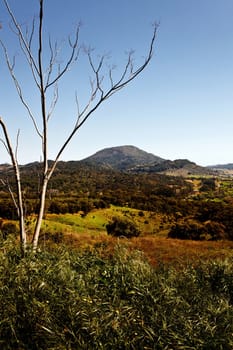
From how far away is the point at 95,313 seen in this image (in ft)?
13.4

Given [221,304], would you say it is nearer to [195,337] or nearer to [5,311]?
[195,337]

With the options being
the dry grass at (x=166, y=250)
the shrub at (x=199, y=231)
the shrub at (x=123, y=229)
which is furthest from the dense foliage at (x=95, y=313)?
the shrub at (x=123, y=229)

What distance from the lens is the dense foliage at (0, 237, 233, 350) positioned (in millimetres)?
3834

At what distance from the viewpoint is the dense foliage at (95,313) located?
3834mm

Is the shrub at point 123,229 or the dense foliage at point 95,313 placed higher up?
the dense foliage at point 95,313

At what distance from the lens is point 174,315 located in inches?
175

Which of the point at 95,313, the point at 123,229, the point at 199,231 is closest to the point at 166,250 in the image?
the point at 199,231

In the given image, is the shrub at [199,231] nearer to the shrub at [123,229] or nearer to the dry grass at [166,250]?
the shrub at [123,229]

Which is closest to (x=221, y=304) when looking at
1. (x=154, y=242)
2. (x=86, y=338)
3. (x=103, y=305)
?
(x=103, y=305)

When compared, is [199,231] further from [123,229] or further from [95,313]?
[95,313]

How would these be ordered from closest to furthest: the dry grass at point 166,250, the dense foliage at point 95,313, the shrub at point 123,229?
the dense foliage at point 95,313 < the dry grass at point 166,250 < the shrub at point 123,229

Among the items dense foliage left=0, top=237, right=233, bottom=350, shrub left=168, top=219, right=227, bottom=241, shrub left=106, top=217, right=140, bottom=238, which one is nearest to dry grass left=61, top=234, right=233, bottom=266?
dense foliage left=0, top=237, right=233, bottom=350

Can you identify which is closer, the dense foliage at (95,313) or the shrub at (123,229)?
the dense foliage at (95,313)

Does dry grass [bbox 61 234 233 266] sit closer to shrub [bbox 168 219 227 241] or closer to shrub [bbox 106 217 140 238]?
shrub [bbox 168 219 227 241]
